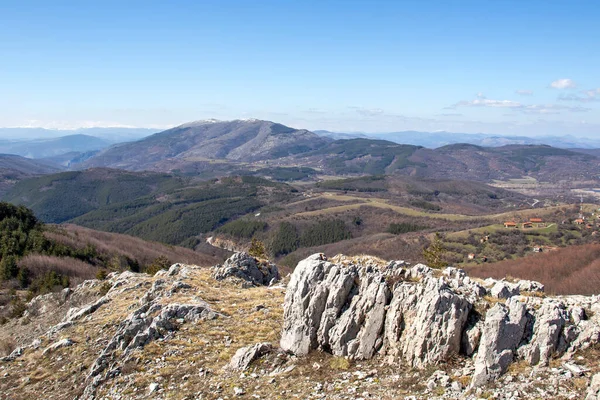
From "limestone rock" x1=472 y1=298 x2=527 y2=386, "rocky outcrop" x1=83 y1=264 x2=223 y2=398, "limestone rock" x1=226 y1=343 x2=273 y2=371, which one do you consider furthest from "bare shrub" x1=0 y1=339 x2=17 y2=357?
"limestone rock" x1=472 y1=298 x2=527 y2=386

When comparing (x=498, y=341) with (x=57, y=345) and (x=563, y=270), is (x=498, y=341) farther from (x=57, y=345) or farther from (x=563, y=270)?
(x=563, y=270)

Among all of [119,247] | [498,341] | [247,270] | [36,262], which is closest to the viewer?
[498,341]

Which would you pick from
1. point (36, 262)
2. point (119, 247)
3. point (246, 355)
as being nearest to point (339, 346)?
point (246, 355)

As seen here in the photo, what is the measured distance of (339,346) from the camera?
1919cm

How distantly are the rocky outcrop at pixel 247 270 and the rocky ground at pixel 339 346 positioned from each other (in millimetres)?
8062

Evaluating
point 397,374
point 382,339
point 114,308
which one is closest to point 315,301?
point 382,339

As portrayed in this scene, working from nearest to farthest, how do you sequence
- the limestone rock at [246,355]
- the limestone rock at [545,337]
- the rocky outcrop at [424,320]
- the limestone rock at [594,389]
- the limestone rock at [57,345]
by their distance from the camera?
the limestone rock at [594,389]
the limestone rock at [545,337]
the rocky outcrop at [424,320]
the limestone rock at [246,355]
the limestone rock at [57,345]

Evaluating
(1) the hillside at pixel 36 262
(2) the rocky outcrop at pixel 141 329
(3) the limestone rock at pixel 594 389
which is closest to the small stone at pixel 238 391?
(2) the rocky outcrop at pixel 141 329

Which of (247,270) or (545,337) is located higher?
(545,337)

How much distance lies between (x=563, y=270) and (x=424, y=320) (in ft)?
263

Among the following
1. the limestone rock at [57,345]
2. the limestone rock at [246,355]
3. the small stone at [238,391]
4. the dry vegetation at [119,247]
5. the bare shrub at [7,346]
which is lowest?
the dry vegetation at [119,247]

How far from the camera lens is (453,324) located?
17.1m

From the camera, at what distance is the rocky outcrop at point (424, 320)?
15773 millimetres

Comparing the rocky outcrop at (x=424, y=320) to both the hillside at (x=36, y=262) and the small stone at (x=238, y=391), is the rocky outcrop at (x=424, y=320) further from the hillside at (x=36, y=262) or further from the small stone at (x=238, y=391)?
the hillside at (x=36, y=262)
